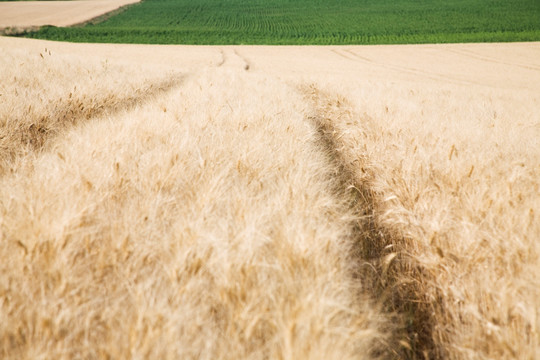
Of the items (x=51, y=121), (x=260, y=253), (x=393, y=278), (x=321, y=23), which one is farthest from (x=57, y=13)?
(x=393, y=278)

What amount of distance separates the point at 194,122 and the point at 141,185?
1.48 m

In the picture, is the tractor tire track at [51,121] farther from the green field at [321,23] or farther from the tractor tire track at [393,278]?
the green field at [321,23]

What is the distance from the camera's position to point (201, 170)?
179 cm

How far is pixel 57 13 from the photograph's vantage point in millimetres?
46281

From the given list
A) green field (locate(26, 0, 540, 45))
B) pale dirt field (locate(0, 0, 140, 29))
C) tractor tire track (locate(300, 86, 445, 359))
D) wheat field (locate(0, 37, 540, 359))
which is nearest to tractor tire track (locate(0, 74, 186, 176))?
wheat field (locate(0, 37, 540, 359))

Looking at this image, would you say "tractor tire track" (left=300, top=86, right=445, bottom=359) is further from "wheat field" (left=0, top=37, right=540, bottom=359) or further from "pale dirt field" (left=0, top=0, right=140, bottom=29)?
"pale dirt field" (left=0, top=0, right=140, bottom=29)

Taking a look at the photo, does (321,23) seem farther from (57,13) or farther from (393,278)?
(393,278)

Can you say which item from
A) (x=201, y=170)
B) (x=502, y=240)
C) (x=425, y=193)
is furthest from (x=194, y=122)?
(x=502, y=240)

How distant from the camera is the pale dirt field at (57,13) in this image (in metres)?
38.0

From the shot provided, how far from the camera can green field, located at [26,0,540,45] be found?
34156 mm

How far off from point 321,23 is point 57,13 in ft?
138

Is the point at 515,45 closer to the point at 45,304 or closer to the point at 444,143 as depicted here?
the point at 444,143

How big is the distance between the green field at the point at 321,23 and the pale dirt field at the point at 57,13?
3333 mm

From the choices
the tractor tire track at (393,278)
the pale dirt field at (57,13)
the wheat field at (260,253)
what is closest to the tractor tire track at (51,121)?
the wheat field at (260,253)
